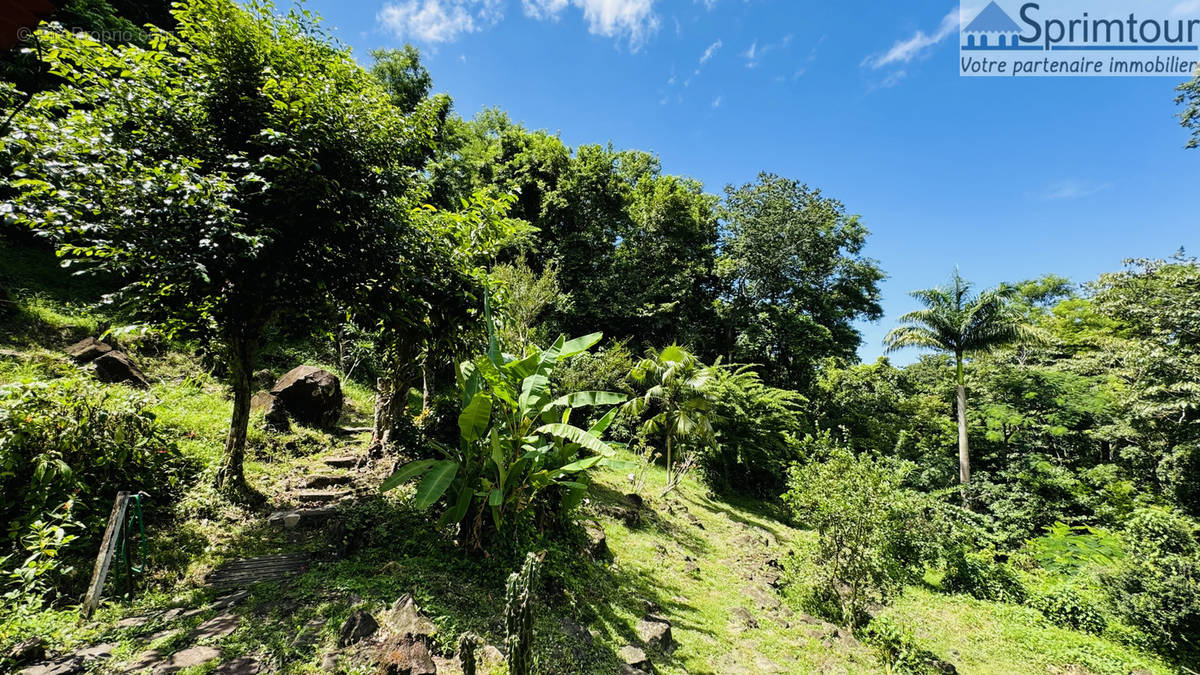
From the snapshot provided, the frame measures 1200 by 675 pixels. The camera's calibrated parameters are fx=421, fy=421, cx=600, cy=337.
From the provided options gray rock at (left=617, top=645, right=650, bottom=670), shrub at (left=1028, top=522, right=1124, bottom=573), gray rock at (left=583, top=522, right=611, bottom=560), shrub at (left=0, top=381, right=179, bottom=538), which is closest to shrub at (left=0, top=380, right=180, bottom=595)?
shrub at (left=0, top=381, right=179, bottom=538)

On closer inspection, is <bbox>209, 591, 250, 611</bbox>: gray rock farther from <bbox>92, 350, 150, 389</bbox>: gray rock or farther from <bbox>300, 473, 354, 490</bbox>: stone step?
<bbox>92, 350, 150, 389</bbox>: gray rock

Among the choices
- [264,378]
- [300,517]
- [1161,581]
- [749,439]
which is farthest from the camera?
[749,439]

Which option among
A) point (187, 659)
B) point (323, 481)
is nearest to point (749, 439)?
point (323, 481)

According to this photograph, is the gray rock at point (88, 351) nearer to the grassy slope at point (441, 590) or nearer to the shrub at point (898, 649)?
the grassy slope at point (441, 590)

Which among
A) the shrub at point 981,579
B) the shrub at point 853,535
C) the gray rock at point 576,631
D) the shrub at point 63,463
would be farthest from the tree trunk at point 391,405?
the shrub at point 981,579

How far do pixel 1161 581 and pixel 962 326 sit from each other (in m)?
12.9

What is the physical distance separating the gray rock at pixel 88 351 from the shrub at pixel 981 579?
65.0ft

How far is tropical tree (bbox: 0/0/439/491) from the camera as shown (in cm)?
412

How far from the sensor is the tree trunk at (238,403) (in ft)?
16.8

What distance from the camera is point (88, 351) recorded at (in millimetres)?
7277

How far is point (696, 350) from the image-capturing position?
79.8 feet

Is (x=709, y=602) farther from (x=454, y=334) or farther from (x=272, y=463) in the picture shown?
(x=272, y=463)

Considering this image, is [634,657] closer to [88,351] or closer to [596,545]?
[596,545]

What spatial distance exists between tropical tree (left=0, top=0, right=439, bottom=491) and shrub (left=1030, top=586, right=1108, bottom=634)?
1600 centimetres
